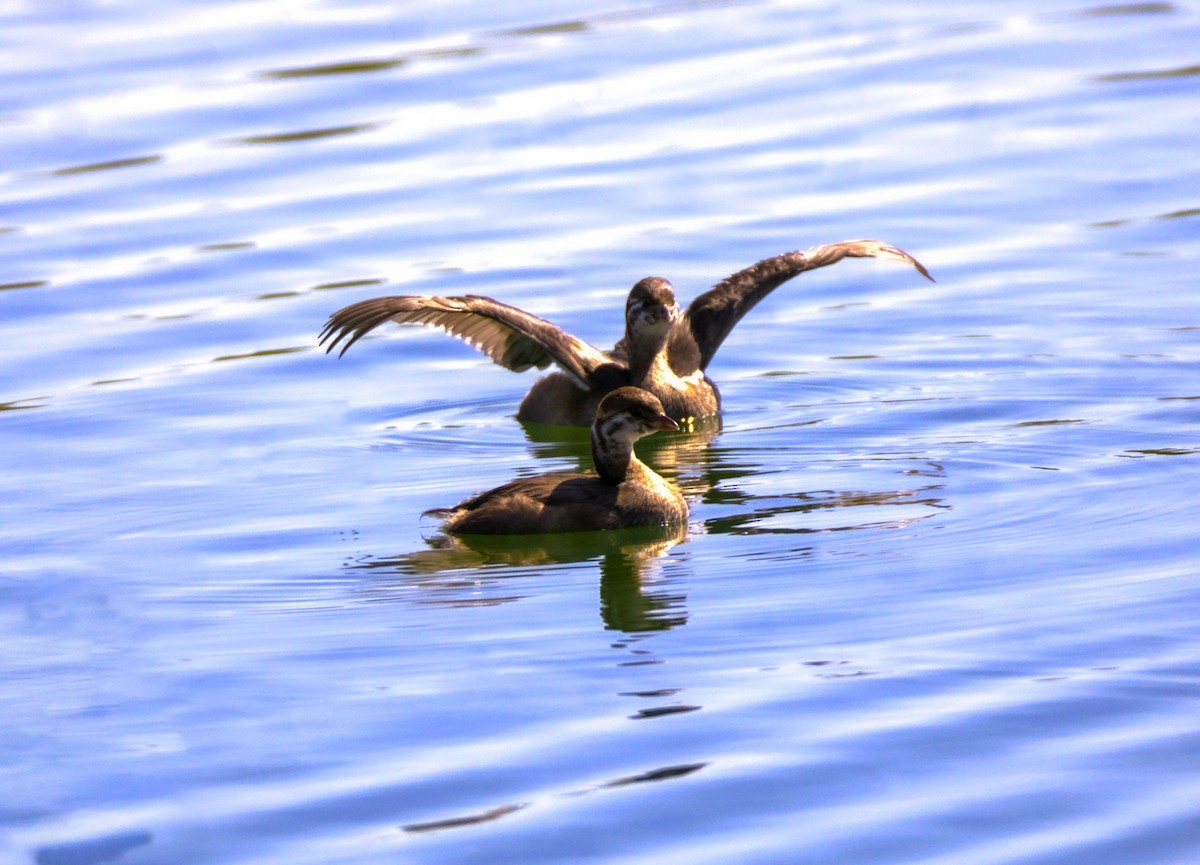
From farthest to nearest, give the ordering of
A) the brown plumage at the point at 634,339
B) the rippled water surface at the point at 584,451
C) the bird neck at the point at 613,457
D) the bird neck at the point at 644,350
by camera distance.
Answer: the bird neck at the point at 644,350, the brown plumage at the point at 634,339, the bird neck at the point at 613,457, the rippled water surface at the point at 584,451

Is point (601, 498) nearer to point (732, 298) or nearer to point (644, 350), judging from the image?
point (644, 350)

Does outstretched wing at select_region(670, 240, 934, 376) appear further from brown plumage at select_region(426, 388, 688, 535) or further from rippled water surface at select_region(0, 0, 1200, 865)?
brown plumage at select_region(426, 388, 688, 535)

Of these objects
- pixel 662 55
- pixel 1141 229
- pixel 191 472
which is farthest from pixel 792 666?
pixel 662 55

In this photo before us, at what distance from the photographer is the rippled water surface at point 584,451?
7.00 meters

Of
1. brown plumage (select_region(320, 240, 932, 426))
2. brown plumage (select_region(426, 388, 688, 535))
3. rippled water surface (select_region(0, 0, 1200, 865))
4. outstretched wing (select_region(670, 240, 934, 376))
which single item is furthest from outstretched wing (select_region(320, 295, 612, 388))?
brown plumage (select_region(426, 388, 688, 535))

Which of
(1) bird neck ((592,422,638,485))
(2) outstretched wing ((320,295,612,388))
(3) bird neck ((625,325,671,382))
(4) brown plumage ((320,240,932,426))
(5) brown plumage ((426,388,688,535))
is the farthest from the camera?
(3) bird neck ((625,325,671,382))

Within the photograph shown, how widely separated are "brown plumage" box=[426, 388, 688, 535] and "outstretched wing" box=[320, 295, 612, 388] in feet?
5.19

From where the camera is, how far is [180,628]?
8.88 metres

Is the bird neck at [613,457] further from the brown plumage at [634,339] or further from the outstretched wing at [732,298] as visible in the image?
the outstretched wing at [732,298]

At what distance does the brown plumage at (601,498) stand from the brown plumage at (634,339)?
1.94 metres

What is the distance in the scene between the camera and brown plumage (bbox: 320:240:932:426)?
12531 mm

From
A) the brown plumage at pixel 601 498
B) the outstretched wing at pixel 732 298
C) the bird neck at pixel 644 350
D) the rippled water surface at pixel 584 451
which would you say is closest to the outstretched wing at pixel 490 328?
the bird neck at pixel 644 350

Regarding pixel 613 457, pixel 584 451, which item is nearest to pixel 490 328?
pixel 584 451

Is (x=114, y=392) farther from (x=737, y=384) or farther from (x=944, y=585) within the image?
(x=944, y=585)
